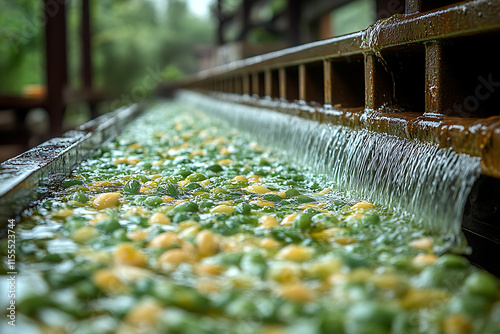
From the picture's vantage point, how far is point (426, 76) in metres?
2.28

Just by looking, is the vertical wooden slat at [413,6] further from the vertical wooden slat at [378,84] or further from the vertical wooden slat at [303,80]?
the vertical wooden slat at [303,80]

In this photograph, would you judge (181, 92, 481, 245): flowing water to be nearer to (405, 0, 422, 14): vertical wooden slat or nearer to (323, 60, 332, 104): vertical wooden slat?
(323, 60, 332, 104): vertical wooden slat

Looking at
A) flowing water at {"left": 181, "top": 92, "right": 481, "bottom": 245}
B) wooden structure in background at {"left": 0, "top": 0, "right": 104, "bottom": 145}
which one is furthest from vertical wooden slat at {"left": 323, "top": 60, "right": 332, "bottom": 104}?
wooden structure in background at {"left": 0, "top": 0, "right": 104, "bottom": 145}

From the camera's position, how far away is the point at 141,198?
93.5 inches

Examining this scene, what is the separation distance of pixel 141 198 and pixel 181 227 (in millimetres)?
502

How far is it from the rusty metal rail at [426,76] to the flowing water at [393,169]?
0.05m

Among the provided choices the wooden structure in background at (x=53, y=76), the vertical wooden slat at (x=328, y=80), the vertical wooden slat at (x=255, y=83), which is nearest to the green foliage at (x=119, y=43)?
the wooden structure in background at (x=53, y=76)

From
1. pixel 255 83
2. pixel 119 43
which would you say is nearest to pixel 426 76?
pixel 255 83

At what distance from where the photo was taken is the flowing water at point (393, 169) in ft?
6.05

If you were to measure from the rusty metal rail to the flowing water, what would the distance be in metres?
0.05

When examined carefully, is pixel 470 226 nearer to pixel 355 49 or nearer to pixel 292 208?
pixel 292 208

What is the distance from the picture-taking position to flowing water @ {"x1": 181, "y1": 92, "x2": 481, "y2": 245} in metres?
1.84

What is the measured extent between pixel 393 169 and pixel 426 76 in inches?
16.8

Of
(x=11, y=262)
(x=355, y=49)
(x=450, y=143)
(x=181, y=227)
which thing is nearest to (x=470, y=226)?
(x=450, y=143)
